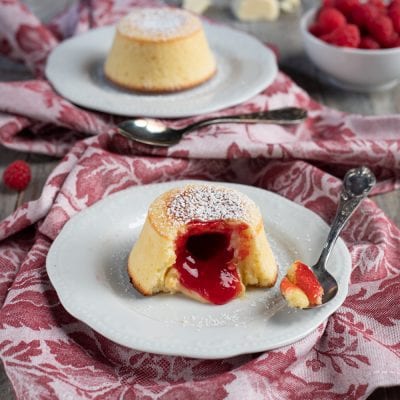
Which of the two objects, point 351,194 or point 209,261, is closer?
point 209,261

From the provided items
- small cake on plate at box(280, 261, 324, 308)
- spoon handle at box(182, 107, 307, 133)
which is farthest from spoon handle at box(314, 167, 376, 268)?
spoon handle at box(182, 107, 307, 133)

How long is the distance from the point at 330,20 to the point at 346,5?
0.07 m

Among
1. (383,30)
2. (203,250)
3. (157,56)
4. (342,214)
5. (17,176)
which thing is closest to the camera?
(203,250)

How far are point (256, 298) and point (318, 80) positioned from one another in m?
1.18

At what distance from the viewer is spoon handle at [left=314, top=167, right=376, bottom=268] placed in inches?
59.0

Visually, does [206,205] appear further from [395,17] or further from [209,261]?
[395,17]

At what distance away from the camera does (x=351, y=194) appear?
5.23ft

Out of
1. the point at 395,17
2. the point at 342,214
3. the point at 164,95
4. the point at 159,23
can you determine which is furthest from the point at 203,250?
the point at 395,17

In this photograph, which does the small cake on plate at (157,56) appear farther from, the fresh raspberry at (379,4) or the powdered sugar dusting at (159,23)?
the fresh raspberry at (379,4)

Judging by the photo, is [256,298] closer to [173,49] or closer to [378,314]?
[378,314]

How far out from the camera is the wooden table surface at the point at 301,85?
178 centimetres

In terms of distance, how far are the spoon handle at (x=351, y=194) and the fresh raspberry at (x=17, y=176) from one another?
29.8 inches

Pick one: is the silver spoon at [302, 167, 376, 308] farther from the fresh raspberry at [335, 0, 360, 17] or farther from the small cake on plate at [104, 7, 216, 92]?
the fresh raspberry at [335, 0, 360, 17]

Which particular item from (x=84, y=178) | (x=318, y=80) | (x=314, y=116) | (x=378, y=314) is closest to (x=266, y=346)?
(x=378, y=314)
